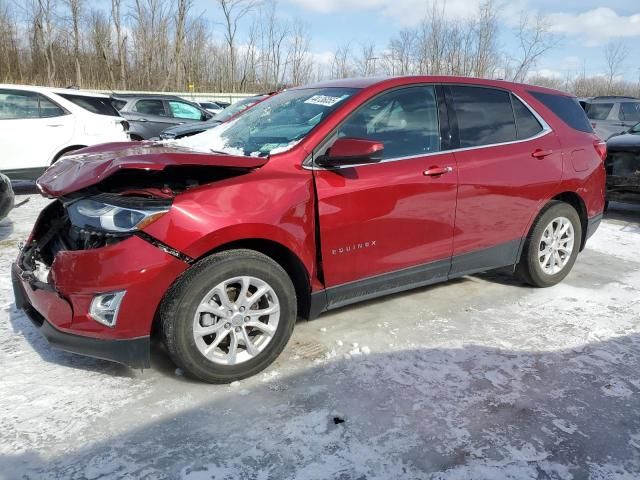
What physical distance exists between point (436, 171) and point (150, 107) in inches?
401

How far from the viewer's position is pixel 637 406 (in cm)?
280

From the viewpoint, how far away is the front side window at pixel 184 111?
12.6 metres

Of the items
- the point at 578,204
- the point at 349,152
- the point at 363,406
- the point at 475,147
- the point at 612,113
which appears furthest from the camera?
the point at 612,113

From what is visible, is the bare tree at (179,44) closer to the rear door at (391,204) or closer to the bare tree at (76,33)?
the bare tree at (76,33)

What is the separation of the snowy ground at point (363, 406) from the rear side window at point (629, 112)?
11.1 meters

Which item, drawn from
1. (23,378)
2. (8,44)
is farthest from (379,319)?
(8,44)

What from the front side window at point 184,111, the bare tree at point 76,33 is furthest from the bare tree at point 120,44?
the front side window at point 184,111

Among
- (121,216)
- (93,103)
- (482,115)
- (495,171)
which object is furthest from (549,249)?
(93,103)

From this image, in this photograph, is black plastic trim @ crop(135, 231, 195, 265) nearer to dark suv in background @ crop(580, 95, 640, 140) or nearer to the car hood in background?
the car hood in background

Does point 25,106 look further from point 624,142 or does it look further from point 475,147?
point 624,142

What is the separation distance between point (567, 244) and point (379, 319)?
200 cm

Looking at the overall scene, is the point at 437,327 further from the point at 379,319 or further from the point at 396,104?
the point at 396,104

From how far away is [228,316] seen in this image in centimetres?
286

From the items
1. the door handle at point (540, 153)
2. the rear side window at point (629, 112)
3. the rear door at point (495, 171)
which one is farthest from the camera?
the rear side window at point (629, 112)
